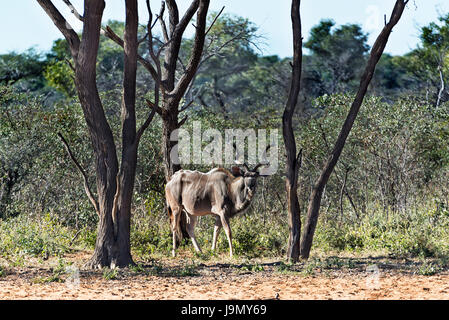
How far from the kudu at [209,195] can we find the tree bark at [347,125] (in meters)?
1.35

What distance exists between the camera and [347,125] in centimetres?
959

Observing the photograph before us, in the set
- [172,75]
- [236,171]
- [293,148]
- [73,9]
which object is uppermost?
[73,9]

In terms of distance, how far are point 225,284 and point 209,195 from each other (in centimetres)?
337

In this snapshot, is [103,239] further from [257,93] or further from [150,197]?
[257,93]

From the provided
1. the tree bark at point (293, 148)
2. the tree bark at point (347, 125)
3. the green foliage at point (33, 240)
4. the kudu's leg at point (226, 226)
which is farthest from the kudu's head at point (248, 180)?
the green foliage at point (33, 240)

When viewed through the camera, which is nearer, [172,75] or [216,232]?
[216,232]

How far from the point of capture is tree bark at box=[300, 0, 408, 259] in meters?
9.59

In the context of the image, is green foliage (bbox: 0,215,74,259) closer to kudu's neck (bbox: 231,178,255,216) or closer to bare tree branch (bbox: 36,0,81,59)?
kudu's neck (bbox: 231,178,255,216)

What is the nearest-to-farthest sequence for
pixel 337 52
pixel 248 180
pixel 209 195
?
pixel 248 180 → pixel 209 195 → pixel 337 52

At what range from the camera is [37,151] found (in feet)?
42.7

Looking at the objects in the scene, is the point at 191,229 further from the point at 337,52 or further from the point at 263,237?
the point at 337,52

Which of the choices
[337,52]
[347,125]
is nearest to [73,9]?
[347,125]
